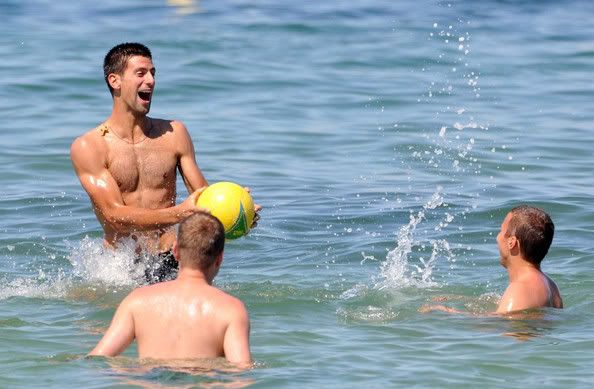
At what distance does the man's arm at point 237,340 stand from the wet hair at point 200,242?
303 millimetres

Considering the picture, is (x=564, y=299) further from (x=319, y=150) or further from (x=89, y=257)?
(x=319, y=150)

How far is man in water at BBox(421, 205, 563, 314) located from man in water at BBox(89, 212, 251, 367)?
8.99 ft

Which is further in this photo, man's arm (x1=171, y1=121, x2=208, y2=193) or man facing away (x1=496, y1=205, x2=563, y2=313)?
man's arm (x1=171, y1=121, x2=208, y2=193)

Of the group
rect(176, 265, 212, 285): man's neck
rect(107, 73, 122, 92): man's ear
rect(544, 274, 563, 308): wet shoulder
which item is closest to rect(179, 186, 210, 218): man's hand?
rect(107, 73, 122, 92): man's ear

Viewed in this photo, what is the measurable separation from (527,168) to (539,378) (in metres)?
7.61

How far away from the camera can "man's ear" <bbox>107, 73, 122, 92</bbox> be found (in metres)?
9.77

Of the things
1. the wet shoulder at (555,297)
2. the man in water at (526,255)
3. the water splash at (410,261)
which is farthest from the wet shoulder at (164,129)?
the wet shoulder at (555,297)

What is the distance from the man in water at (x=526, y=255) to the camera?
927 centimetres

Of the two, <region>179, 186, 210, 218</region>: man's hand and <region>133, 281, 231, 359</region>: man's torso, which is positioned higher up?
<region>179, 186, 210, 218</region>: man's hand

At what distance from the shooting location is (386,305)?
10047 millimetres

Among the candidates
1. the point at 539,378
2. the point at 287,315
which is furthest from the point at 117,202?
the point at 539,378

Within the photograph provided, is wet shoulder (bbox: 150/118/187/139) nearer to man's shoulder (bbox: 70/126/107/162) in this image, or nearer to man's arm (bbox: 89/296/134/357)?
man's shoulder (bbox: 70/126/107/162)

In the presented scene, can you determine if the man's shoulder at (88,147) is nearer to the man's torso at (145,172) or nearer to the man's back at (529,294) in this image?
the man's torso at (145,172)

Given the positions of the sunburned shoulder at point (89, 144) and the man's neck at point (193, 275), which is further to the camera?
the sunburned shoulder at point (89, 144)
